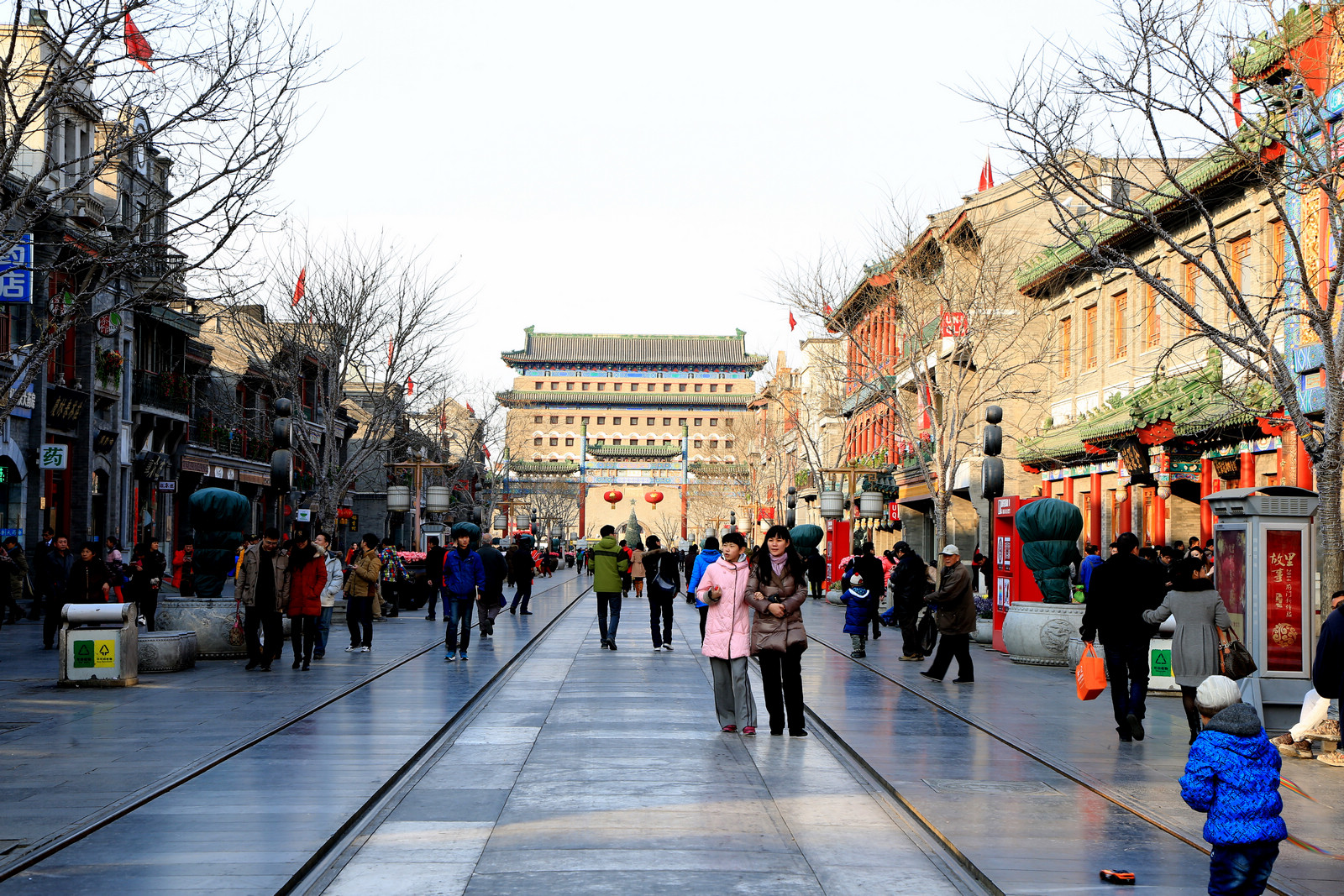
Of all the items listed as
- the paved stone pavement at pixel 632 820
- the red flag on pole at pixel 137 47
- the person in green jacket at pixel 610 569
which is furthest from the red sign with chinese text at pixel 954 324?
the red flag on pole at pixel 137 47

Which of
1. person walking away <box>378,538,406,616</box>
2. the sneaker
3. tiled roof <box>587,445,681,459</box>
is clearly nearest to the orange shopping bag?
the sneaker

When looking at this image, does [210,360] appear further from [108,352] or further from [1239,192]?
[1239,192]

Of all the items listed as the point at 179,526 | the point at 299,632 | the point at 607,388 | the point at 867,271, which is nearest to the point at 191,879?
the point at 299,632

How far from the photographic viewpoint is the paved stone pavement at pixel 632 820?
7145 mm

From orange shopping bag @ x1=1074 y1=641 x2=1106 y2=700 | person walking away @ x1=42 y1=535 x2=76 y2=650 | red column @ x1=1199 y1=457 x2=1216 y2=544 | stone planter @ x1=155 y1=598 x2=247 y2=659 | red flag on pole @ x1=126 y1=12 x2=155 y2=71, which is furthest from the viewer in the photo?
red column @ x1=1199 y1=457 x2=1216 y2=544

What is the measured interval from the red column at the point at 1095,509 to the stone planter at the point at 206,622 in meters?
21.3

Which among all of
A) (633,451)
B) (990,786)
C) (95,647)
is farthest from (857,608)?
(633,451)

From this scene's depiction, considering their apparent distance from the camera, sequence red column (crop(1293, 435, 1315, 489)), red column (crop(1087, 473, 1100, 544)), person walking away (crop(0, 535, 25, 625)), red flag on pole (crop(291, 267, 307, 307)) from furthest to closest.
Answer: red flag on pole (crop(291, 267, 307, 307))
red column (crop(1087, 473, 1100, 544))
person walking away (crop(0, 535, 25, 625))
red column (crop(1293, 435, 1315, 489))

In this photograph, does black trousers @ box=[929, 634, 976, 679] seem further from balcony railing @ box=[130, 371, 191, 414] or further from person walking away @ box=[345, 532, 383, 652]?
balcony railing @ box=[130, 371, 191, 414]

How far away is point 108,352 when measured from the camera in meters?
38.0

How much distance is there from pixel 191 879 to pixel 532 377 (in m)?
138

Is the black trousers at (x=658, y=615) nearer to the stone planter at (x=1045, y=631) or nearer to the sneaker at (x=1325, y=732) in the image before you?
the stone planter at (x=1045, y=631)

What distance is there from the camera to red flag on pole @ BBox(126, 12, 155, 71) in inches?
550

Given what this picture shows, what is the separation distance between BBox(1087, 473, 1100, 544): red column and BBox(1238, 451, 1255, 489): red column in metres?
7.97
